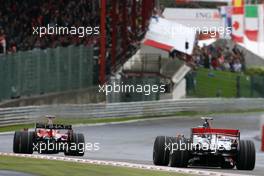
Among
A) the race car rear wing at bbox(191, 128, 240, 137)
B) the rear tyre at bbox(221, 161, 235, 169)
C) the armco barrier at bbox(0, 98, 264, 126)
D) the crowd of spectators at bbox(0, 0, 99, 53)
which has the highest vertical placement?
the crowd of spectators at bbox(0, 0, 99, 53)

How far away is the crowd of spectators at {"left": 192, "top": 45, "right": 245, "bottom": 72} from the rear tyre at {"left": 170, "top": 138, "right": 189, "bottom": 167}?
3513cm

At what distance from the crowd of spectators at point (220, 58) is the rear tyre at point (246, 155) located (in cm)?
3502

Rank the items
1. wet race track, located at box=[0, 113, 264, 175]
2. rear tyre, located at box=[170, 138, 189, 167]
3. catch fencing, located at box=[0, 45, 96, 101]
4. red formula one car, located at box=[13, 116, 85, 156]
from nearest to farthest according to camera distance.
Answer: rear tyre, located at box=[170, 138, 189, 167] < red formula one car, located at box=[13, 116, 85, 156] < wet race track, located at box=[0, 113, 264, 175] < catch fencing, located at box=[0, 45, 96, 101]

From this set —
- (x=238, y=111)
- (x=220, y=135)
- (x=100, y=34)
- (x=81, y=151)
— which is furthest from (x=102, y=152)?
(x=238, y=111)

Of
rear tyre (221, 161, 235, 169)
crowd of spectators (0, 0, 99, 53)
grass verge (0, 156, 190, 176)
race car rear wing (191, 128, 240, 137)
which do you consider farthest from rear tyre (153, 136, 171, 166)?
crowd of spectators (0, 0, 99, 53)

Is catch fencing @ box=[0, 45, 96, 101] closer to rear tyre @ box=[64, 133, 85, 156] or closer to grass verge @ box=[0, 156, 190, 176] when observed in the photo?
rear tyre @ box=[64, 133, 85, 156]

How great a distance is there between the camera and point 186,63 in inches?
2271

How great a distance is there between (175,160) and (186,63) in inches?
1271

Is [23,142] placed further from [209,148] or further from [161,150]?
[209,148]

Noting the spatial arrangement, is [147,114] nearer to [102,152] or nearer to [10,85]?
[10,85]

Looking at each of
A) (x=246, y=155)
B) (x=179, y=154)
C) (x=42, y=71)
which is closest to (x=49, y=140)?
(x=179, y=154)

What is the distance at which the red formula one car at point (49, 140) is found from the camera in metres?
26.5

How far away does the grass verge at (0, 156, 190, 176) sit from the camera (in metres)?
23.2

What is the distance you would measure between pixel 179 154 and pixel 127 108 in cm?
2458
